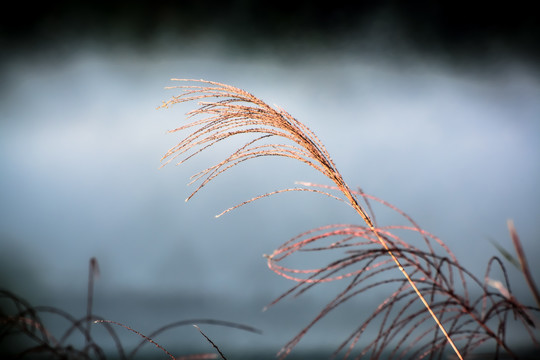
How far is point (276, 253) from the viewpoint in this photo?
61.9 inches

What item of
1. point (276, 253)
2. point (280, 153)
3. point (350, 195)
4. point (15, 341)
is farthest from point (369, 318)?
point (15, 341)

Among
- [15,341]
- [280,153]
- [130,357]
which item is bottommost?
[15,341]

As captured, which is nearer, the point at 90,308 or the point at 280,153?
the point at 280,153

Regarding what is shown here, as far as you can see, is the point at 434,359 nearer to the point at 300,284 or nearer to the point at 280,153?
the point at 300,284

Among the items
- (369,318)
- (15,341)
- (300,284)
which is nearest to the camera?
(369,318)

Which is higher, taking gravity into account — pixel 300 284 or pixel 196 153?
pixel 196 153

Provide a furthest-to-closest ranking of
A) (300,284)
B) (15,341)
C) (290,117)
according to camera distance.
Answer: (15,341) → (290,117) → (300,284)

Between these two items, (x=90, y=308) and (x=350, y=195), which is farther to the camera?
(x=90, y=308)

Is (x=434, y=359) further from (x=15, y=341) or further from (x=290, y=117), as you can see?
(x=15, y=341)

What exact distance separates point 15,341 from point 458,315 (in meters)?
15.7

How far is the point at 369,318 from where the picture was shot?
1.39m

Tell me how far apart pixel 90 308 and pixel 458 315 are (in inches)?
55.2

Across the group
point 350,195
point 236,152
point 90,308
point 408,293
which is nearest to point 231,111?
point 236,152

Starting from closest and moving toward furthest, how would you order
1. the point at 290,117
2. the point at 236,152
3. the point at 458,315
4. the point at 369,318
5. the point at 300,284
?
the point at 369,318, the point at 300,284, the point at 458,315, the point at 290,117, the point at 236,152
